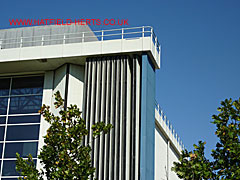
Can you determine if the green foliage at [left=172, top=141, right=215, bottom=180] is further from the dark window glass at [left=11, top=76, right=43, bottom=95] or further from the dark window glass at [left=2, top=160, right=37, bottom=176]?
the dark window glass at [left=11, top=76, right=43, bottom=95]

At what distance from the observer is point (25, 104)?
1077 inches

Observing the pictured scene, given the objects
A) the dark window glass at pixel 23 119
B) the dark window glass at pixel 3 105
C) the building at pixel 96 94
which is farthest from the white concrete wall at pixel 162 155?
the dark window glass at pixel 3 105

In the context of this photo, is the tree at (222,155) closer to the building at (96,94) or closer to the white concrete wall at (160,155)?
the building at (96,94)

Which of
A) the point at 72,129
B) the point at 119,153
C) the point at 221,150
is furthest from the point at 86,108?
the point at 221,150

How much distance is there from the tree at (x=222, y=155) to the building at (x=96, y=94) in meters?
10.0

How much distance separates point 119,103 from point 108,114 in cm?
84

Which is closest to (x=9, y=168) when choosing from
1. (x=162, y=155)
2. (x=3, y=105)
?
(x=3, y=105)

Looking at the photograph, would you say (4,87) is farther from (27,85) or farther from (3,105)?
(27,85)

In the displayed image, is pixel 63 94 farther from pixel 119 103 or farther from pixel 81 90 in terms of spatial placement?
pixel 119 103

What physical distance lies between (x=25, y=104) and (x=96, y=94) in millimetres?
4905

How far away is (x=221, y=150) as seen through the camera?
13070 millimetres

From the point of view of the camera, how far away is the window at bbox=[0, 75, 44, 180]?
26.2 metres

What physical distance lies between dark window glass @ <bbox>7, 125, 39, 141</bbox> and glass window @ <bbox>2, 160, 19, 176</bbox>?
1.42 metres

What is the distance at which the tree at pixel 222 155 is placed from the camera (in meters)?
12.7
